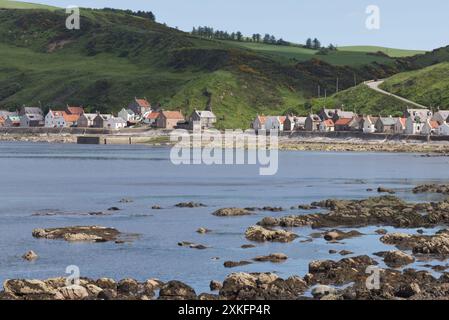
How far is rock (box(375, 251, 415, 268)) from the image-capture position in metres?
46.6

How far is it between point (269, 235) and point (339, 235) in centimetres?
492

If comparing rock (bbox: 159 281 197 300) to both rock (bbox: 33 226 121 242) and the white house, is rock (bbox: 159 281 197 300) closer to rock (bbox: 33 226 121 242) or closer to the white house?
rock (bbox: 33 226 121 242)

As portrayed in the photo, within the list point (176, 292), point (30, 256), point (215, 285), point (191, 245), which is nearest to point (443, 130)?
point (191, 245)

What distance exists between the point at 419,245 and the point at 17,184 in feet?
217

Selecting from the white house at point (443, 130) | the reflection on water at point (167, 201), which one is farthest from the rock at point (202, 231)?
the white house at point (443, 130)

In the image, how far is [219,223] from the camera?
217 ft

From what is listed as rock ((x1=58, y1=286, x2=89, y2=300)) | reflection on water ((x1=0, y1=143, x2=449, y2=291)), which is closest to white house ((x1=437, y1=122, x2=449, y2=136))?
reflection on water ((x1=0, y1=143, x2=449, y2=291))

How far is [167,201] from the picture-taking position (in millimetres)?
84938

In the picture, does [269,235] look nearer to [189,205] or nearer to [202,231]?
[202,231]

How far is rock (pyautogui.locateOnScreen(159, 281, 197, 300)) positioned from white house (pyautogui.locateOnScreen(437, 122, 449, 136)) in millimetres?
166290

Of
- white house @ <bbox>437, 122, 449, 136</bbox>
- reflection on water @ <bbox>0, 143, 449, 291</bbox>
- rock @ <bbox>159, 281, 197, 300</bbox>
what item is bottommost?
→ reflection on water @ <bbox>0, 143, 449, 291</bbox>

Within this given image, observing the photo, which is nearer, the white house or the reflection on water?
the reflection on water

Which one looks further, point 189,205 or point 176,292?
point 189,205
